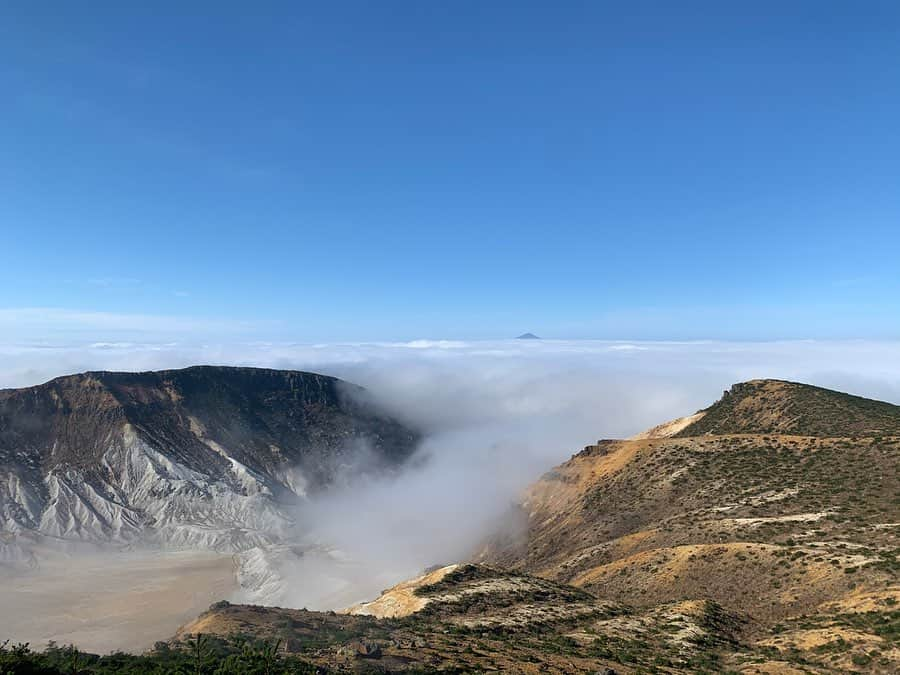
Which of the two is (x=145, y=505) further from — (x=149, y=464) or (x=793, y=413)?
(x=793, y=413)

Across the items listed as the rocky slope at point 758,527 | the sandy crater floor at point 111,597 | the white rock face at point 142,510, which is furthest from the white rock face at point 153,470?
the rocky slope at point 758,527

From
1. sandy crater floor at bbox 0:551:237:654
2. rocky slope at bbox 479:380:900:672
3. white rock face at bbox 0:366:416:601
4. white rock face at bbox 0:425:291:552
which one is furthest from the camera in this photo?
white rock face at bbox 0:425:291:552

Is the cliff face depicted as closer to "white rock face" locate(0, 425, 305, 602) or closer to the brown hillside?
"white rock face" locate(0, 425, 305, 602)

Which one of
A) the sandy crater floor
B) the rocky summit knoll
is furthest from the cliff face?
the rocky summit knoll

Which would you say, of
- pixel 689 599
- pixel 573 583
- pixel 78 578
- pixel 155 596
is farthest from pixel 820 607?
pixel 78 578

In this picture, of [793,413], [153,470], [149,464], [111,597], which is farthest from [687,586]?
[149,464]

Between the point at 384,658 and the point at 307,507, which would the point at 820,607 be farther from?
the point at 307,507
